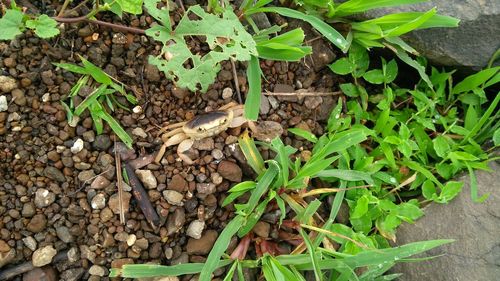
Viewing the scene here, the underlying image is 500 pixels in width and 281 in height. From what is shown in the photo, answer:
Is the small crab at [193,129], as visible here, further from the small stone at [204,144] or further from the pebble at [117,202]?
the pebble at [117,202]

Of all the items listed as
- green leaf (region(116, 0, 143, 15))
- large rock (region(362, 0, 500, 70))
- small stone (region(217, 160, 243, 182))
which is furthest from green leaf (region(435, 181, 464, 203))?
green leaf (region(116, 0, 143, 15))

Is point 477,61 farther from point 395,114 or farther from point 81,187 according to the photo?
point 81,187

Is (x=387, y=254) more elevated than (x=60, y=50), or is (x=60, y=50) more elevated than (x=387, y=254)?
(x=60, y=50)

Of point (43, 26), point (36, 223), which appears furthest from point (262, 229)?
point (43, 26)

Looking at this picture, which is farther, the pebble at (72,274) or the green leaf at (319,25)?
the green leaf at (319,25)

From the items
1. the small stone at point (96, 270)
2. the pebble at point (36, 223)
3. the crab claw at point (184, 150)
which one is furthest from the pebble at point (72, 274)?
the crab claw at point (184, 150)

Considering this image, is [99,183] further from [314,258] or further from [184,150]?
[314,258]

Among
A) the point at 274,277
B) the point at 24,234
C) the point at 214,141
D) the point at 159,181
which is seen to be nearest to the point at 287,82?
the point at 214,141
